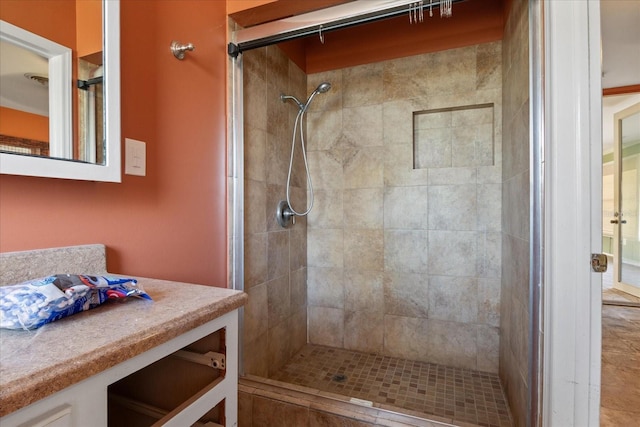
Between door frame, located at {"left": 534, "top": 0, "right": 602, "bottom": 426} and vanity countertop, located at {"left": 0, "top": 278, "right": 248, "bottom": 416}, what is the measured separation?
1.03 metres

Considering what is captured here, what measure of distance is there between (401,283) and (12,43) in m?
2.11

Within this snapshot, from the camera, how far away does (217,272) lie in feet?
4.66

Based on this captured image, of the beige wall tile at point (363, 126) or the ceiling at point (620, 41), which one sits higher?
the ceiling at point (620, 41)

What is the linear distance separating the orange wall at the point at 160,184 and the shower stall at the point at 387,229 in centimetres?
16

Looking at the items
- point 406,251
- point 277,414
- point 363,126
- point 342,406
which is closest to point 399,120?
point 363,126

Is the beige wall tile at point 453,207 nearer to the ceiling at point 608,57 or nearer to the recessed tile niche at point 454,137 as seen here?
the recessed tile niche at point 454,137

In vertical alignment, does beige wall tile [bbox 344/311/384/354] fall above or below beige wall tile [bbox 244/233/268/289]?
below

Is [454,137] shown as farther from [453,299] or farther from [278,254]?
[278,254]

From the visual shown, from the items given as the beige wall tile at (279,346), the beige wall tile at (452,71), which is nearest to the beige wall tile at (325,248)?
the beige wall tile at (279,346)

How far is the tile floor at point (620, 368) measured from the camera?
1.15 meters

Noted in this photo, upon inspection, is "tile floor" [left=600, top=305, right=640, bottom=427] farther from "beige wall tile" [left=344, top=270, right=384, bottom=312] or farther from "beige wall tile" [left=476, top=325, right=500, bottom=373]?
"beige wall tile" [left=344, top=270, right=384, bottom=312]

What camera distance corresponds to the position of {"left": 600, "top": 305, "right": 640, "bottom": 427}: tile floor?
1145 millimetres

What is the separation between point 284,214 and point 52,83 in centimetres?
132

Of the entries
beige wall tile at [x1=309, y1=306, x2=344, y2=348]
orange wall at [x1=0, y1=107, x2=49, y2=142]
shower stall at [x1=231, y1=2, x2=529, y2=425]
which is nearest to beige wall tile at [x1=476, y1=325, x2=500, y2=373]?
shower stall at [x1=231, y1=2, x2=529, y2=425]
